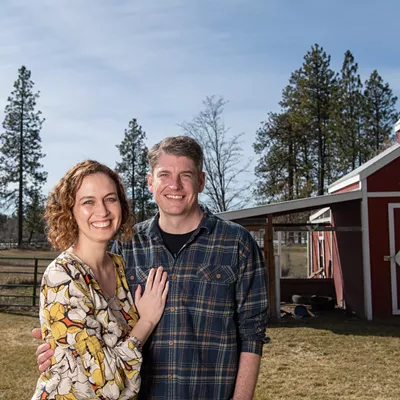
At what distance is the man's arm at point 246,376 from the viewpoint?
2.14 metres

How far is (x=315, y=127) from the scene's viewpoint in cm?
3288

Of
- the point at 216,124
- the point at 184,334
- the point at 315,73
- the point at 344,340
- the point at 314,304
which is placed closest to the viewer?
the point at 184,334

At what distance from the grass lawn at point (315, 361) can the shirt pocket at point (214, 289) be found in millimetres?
4157

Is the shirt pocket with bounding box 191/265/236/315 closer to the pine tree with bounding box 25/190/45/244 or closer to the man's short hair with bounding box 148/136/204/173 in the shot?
the man's short hair with bounding box 148/136/204/173

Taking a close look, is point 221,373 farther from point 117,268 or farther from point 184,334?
point 117,268

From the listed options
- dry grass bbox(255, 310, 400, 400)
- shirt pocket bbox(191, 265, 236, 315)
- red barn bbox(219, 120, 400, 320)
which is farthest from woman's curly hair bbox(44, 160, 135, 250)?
red barn bbox(219, 120, 400, 320)

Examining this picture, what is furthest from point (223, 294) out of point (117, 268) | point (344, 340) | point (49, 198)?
point (344, 340)

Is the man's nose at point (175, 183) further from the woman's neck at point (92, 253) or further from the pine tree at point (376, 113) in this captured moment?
the pine tree at point (376, 113)

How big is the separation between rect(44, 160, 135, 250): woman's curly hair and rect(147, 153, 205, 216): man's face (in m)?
0.23

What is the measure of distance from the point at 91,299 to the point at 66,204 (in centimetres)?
43

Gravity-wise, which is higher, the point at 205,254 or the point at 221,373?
the point at 205,254

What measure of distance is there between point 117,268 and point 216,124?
25274 millimetres

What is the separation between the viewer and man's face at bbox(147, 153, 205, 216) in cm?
232

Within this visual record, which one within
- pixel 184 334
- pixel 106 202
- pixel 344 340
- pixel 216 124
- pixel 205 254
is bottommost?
pixel 344 340
